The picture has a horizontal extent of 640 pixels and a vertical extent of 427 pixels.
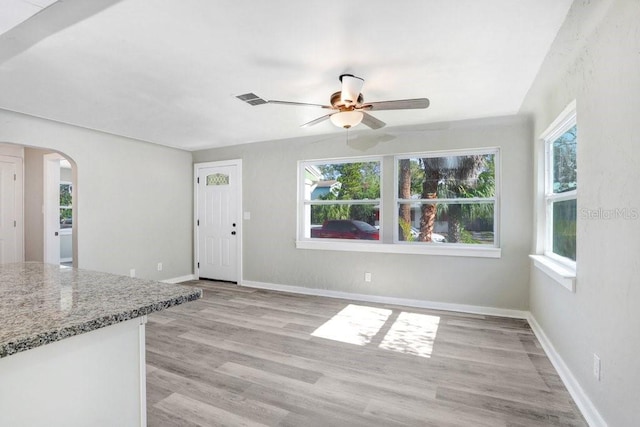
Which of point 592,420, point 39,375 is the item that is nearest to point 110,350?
point 39,375

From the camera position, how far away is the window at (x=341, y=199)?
439 centimetres

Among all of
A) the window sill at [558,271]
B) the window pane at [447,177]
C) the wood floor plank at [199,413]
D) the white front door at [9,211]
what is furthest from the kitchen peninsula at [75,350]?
the white front door at [9,211]

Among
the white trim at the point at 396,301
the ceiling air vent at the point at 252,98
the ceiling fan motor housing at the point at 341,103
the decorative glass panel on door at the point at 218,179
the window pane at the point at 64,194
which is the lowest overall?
the white trim at the point at 396,301

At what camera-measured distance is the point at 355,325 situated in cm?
338

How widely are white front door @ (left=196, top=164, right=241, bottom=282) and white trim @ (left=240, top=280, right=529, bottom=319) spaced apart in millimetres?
559

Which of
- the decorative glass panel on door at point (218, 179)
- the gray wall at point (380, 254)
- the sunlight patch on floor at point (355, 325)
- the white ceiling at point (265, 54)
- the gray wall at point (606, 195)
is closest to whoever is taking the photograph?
the gray wall at point (606, 195)

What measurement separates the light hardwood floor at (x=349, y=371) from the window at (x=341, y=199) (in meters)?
1.26

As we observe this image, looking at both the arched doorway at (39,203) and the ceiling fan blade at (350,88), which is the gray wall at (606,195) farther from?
the arched doorway at (39,203)

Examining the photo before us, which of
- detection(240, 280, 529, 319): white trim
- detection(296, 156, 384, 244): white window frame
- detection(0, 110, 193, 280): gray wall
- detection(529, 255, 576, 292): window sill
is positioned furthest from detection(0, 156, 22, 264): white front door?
detection(529, 255, 576, 292): window sill

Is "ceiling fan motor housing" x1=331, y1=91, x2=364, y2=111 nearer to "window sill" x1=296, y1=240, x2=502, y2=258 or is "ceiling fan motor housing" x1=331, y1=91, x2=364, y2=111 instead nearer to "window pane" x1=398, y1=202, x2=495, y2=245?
"window pane" x1=398, y1=202, x2=495, y2=245

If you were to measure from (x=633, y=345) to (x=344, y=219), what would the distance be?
3398 millimetres

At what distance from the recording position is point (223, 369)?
244 cm

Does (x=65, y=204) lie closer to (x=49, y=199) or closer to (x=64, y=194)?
(x=64, y=194)

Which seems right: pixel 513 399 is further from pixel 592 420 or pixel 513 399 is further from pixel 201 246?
pixel 201 246
